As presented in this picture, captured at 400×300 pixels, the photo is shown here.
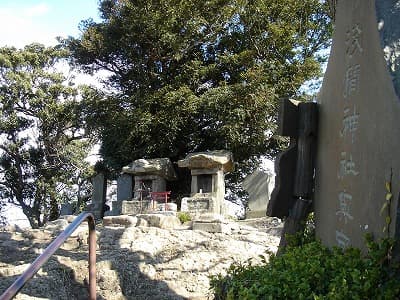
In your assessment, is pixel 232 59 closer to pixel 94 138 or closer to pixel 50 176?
pixel 94 138

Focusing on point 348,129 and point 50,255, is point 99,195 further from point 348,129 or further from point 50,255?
point 50,255

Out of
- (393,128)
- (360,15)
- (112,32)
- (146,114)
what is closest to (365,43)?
(360,15)

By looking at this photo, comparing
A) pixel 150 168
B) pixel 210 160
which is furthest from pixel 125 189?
pixel 210 160

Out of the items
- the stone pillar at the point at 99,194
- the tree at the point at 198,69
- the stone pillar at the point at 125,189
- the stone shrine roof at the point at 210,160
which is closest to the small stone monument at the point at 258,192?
the stone shrine roof at the point at 210,160

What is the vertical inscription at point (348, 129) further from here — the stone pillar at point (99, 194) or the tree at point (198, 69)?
the stone pillar at point (99, 194)

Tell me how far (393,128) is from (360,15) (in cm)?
116

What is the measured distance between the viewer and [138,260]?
772 cm

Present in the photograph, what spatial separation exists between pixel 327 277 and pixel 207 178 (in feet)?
44.4

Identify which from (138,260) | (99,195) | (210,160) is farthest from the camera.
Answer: (99,195)

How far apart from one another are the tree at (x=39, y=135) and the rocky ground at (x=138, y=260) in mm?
13127

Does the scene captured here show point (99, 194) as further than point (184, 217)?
Yes

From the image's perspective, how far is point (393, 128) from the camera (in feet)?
8.95

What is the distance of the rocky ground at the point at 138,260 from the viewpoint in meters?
6.59

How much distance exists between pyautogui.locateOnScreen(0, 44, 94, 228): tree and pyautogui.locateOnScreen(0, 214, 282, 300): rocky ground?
13.1m
